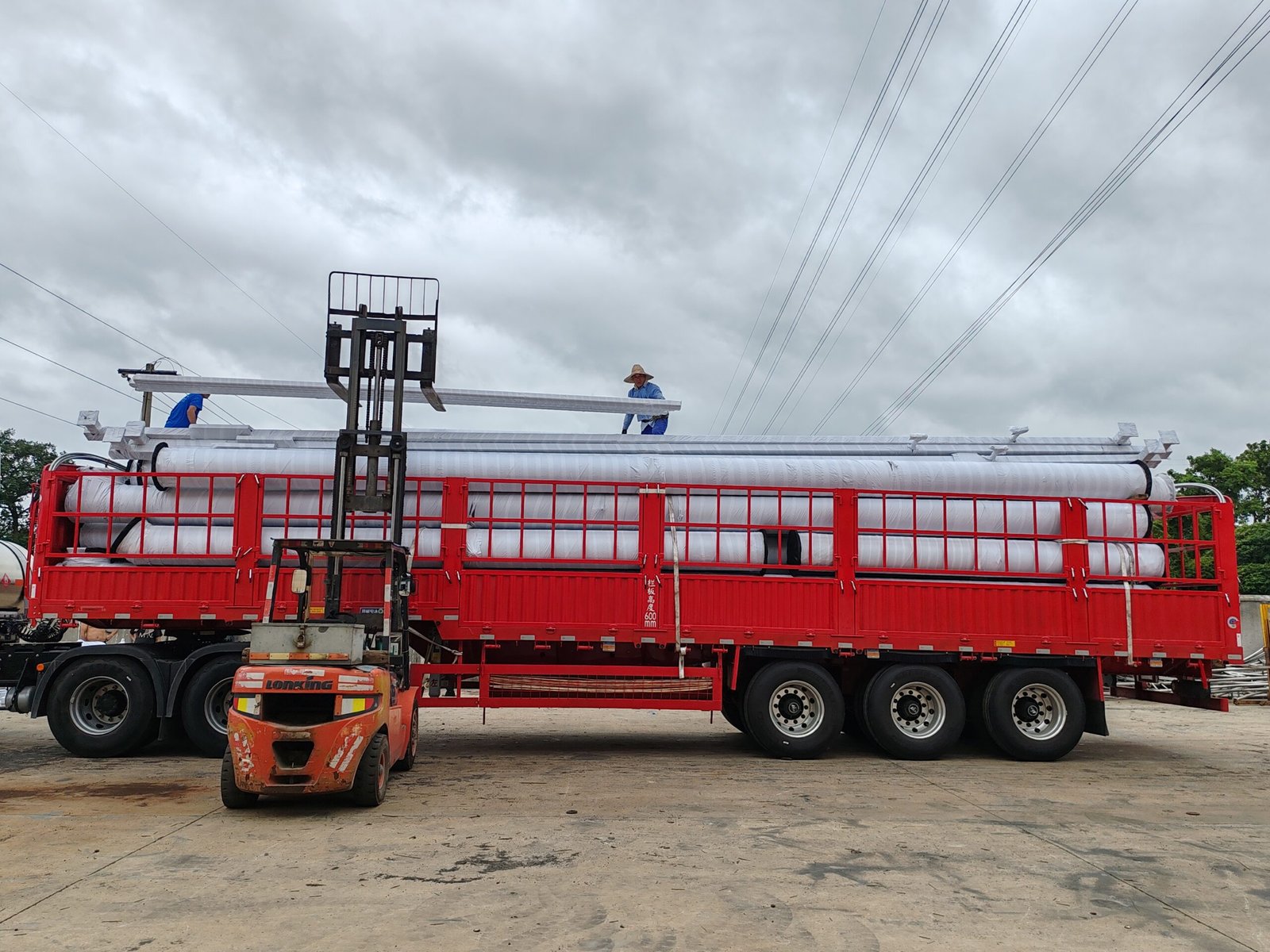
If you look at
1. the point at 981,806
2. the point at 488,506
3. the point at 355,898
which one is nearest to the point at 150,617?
the point at 488,506

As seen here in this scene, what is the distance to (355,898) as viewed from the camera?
518 cm

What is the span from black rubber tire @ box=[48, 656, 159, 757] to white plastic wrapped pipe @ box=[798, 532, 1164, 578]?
734 cm

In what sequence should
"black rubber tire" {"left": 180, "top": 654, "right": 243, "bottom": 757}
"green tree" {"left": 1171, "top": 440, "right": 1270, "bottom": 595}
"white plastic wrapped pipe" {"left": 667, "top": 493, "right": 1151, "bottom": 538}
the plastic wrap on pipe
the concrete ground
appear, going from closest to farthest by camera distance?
1. the concrete ground
2. "black rubber tire" {"left": 180, "top": 654, "right": 243, "bottom": 757}
3. the plastic wrap on pipe
4. "white plastic wrapped pipe" {"left": 667, "top": 493, "right": 1151, "bottom": 538}
5. "green tree" {"left": 1171, "top": 440, "right": 1270, "bottom": 595}

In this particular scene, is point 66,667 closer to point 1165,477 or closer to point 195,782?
point 195,782

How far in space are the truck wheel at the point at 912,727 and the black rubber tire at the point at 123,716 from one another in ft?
25.8

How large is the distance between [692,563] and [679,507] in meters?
0.67

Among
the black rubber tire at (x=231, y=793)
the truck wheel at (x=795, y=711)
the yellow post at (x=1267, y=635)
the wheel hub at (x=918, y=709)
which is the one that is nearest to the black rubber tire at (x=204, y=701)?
the black rubber tire at (x=231, y=793)

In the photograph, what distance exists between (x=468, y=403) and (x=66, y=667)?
5.57 m

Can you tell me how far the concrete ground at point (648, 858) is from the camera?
4.73 meters

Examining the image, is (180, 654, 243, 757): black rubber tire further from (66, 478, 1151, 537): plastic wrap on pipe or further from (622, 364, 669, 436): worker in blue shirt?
(622, 364, 669, 436): worker in blue shirt

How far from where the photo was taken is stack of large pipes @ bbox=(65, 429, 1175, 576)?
34.0 ft

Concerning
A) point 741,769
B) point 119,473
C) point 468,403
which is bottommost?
point 741,769

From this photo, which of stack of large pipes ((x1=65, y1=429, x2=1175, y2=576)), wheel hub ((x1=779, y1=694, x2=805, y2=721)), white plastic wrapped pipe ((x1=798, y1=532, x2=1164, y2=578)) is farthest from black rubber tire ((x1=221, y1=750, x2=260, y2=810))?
white plastic wrapped pipe ((x1=798, y1=532, x2=1164, y2=578))

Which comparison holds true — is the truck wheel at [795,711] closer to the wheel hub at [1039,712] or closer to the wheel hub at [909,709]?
the wheel hub at [909,709]
